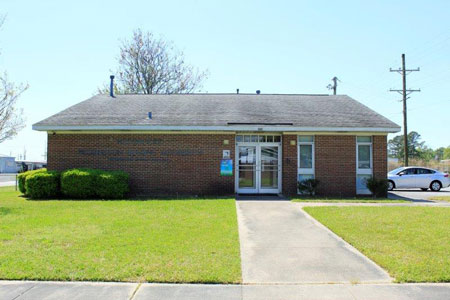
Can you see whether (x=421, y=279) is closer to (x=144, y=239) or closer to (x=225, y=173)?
(x=144, y=239)

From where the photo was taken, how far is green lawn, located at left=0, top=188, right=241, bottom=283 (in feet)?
15.0

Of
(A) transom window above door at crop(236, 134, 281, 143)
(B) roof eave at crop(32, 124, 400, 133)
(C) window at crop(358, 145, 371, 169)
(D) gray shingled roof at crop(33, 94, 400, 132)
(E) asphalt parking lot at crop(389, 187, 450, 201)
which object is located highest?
(D) gray shingled roof at crop(33, 94, 400, 132)

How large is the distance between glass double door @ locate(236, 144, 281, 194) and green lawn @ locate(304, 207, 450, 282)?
169 inches

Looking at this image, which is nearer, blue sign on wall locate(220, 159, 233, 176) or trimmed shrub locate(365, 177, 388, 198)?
trimmed shrub locate(365, 177, 388, 198)

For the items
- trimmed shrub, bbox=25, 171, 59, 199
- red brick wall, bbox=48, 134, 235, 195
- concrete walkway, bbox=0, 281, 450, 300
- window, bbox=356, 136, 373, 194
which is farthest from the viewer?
window, bbox=356, 136, 373, 194

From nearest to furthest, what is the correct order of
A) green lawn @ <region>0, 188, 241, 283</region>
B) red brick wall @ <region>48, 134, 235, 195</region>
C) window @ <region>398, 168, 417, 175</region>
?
green lawn @ <region>0, 188, 241, 283</region> < red brick wall @ <region>48, 134, 235, 195</region> < window @ <region>398, 168, 417, 175</region>

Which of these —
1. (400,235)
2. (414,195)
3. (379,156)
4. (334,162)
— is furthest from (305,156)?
(400,235)

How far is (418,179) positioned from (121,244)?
17638mm

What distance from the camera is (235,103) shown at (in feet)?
54.9

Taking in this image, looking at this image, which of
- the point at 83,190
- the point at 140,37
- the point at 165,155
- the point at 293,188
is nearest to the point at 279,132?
the point at 293,188

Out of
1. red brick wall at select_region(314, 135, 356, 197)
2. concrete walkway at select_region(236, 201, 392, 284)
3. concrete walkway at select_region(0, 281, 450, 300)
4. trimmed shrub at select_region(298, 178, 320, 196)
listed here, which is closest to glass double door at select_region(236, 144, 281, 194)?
trimmed shrub at select_region(298, 178, 320, 196)

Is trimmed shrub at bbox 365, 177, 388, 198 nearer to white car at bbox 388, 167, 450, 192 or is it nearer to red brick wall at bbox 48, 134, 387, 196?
red brick wall at bbox 48, 134, 387, 196

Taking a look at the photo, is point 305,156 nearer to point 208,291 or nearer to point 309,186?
point 309,186

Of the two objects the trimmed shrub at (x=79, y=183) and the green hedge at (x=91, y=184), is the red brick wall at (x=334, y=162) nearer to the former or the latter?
the green hedge at (x=91, y=184)
